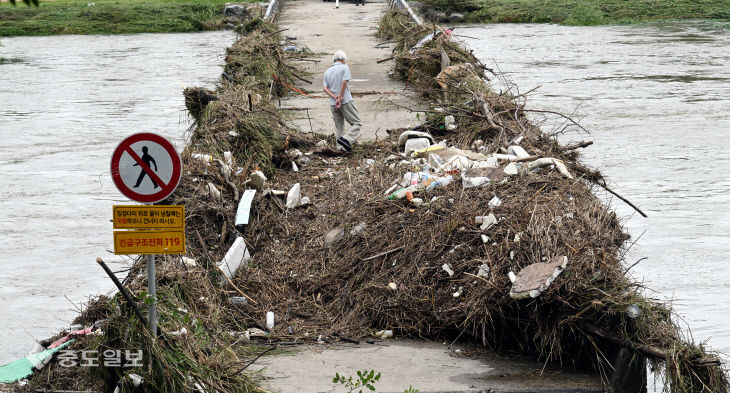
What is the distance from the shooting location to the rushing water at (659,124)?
42.0 ft

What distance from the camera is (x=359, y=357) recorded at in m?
8.03

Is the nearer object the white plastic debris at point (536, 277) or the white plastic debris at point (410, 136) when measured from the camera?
the white plastic debris at point (536, 277)

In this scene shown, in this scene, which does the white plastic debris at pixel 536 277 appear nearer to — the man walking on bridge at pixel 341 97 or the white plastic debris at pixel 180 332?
the white plastic debris at pixel 180 332

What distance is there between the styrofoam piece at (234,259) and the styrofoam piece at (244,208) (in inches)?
17.6

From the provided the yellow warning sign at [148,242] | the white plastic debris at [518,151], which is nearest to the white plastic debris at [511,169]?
the white plastic debris at [518,151]

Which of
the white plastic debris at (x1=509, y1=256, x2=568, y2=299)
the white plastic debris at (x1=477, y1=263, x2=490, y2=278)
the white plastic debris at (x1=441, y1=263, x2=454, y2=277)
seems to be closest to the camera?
the white plastic debris at (x1=509, y1=256, x2=568, y2=299)

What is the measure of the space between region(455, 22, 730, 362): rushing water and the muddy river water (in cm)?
4

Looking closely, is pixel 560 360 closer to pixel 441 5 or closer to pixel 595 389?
pixel 595 389

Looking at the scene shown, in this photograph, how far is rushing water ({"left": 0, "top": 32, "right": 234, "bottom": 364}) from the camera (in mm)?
12352

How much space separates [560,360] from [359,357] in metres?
1.81

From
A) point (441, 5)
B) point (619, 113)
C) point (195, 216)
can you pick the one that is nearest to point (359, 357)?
point (195, 216)

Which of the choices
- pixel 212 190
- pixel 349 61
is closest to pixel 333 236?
pixel 212 190

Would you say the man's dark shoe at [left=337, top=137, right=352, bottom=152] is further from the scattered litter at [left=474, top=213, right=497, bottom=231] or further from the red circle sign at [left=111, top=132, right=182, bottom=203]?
the red circle sign at [left=111, top=132, right=182, bottom=203]

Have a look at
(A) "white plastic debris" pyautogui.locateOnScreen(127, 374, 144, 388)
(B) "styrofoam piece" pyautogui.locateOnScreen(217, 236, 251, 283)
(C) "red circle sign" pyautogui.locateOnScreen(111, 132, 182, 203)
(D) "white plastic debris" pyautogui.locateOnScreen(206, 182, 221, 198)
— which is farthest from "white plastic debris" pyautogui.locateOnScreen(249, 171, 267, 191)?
(A) "white plastic debris" pyautogui.locateOnScreen(127, 374, 144, 388)
